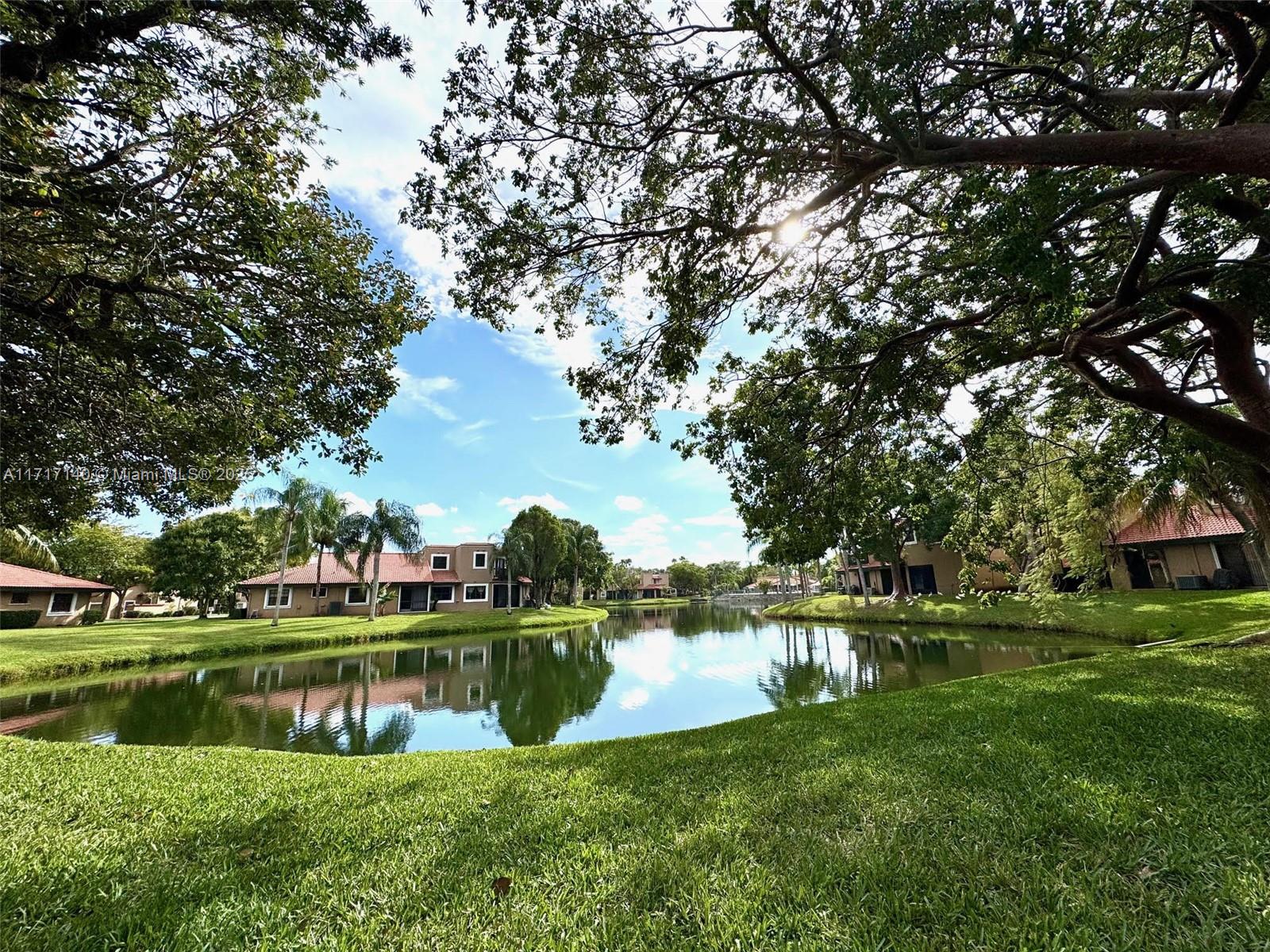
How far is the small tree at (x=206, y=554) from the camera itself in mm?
31984

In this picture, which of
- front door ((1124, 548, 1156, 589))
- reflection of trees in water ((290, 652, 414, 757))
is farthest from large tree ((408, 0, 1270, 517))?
front door ((1124, 548, 1156, 589))

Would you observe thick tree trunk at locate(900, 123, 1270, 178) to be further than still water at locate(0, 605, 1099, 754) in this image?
No

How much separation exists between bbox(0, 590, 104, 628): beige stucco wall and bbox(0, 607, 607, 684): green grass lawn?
2313 millimetres

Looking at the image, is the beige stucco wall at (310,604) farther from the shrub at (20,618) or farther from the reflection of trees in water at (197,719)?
the reflection of trees in water at (197,719)

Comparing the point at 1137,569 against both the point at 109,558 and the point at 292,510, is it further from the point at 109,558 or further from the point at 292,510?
the point at 109,558

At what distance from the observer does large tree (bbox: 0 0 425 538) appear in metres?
4.48

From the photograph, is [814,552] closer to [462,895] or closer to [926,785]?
[926,785]

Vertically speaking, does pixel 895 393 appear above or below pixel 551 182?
below

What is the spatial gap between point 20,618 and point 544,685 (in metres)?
31.0

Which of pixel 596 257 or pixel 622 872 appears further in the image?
pixel 596 257

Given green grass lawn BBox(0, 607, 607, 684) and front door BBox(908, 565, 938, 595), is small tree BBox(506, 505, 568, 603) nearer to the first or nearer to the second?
green grass lawn BBox(0, 607, 607, 684)

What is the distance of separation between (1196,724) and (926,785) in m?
3.31

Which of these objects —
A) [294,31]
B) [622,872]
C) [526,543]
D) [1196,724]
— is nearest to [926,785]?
[622,872]

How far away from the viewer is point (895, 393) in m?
8.34
